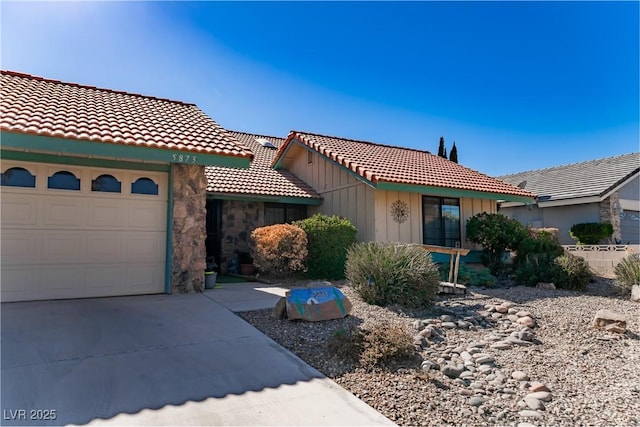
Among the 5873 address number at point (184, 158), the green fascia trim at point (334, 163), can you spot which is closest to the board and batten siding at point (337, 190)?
the green fascia trim at point (334, 163)

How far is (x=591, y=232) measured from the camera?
17.6 m

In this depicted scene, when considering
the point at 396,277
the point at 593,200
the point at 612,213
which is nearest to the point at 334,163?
the point at 396,277

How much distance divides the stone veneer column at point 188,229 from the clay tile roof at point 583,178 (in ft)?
59.8

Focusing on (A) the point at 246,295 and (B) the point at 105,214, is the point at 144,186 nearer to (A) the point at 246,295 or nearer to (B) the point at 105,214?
(B) the point at 105,214

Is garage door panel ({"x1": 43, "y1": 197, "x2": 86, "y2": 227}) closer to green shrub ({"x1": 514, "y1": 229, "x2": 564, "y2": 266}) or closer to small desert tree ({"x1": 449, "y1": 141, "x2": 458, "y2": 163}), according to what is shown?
green shrub ({"x1": 514, "y1": 229, "x2": 564, "y2": 266})

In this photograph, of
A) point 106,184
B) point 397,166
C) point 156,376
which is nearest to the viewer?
point 156,376

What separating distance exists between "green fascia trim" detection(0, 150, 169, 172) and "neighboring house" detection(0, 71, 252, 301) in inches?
0.7

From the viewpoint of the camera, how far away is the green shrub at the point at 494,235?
1241 centimetres

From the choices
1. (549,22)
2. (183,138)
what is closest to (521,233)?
(549,22)

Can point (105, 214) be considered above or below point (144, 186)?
below

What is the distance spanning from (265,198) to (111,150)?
6.50 meters

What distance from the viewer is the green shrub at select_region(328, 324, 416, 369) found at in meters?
4.69

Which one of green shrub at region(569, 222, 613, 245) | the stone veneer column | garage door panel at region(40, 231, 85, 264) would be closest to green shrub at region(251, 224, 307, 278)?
the stone veneer column

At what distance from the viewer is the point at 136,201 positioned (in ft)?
27.3
